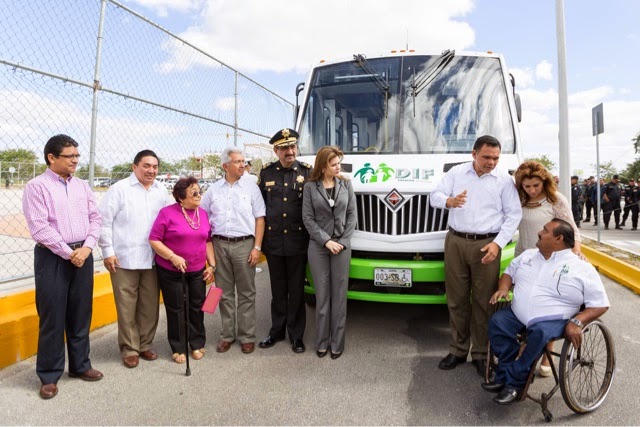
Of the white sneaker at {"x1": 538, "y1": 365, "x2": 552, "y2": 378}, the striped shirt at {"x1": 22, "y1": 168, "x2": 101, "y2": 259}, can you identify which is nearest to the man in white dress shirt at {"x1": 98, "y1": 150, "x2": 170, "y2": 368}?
the striped shirt at {"x1": 22, "y1": 168, "x2": 101, "y2": 259}

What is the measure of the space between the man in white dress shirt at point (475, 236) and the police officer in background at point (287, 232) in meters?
1.19

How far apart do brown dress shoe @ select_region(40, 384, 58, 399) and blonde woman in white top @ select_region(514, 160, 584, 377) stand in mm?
3594

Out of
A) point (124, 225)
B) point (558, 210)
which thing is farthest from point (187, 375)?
point (558, 210)

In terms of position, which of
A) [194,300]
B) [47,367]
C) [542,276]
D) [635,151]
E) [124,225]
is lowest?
[47,367]

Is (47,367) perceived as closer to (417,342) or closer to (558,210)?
(417,342)

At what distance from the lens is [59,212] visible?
10.6 feet

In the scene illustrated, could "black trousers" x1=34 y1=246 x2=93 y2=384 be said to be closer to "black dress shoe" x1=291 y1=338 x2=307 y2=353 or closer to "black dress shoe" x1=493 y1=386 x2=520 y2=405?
"black dress shoe" x1=291 y1=338 x2=307 y2=353

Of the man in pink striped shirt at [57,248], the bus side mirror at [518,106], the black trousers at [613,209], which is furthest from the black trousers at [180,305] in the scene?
the black trousers at [613,209]

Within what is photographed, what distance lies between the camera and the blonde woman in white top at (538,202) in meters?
3.51

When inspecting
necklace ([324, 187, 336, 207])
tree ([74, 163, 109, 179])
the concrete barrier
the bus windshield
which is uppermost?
the bus windshield

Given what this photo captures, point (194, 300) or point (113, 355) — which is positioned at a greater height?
point (194, 300)

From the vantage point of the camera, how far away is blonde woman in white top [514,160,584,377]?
351 centimetres

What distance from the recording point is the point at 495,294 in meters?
3.35

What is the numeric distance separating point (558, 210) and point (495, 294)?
834 mm
